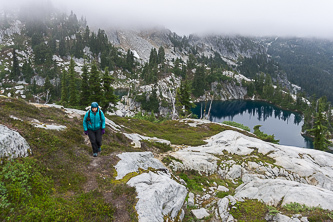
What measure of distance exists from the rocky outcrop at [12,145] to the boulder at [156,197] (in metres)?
5.30

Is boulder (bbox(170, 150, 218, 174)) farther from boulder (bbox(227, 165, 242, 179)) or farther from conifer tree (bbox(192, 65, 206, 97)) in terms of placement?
conifer tree (bbox(192, 65, 206, 97))

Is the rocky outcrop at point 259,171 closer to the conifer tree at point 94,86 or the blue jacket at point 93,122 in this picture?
Answer: the blue jacket at point 93,122

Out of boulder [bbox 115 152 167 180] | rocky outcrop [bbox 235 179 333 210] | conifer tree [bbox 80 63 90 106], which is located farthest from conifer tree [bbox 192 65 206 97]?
rocky outcrop [bbox 235 179 333 210]

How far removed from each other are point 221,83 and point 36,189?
188 meters

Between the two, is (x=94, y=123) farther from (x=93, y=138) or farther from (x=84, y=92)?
(x=84, y=92)

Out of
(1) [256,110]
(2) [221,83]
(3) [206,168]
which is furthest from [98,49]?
(3) [206,168]

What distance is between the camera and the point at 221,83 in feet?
A: 599

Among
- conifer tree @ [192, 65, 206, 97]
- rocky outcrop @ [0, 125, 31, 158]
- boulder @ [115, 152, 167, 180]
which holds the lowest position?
conifer tree @ [192, 65, 206, 97]

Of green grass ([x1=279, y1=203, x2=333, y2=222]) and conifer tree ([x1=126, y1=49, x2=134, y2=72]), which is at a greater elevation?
conifer tree ([x1=126, y1=49, x2=134, y2=72])

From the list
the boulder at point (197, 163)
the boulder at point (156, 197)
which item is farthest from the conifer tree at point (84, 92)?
the boulder at point (156, 197)

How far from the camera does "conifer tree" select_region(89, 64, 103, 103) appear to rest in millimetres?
40969

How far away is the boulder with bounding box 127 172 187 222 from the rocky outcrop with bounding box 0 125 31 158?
5.30m

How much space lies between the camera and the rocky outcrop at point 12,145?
7.68 metres

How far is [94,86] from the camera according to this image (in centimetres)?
4094
